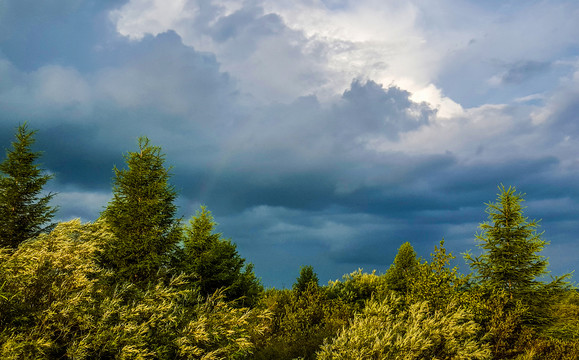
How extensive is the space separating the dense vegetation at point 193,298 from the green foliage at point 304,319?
0.46 feet

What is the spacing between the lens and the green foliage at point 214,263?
31811 mm

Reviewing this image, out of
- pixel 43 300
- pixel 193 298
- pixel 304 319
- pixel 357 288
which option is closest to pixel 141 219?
pixel 193 298

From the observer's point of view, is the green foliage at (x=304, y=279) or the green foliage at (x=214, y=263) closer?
the green foliage at (x=214, y=263)

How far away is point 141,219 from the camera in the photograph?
2617 cm

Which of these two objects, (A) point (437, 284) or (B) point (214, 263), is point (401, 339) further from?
(B) point (214, 263)

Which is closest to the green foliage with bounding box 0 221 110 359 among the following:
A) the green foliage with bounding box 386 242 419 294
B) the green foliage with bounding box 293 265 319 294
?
the green foliage with bounding box 293 265 319 294

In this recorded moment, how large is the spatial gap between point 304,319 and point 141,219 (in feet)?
55.5

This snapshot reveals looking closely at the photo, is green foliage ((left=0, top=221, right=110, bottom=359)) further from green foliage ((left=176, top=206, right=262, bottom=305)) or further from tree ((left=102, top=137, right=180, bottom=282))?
green foliage ((left=176, top=206, right=262, bottom=305))

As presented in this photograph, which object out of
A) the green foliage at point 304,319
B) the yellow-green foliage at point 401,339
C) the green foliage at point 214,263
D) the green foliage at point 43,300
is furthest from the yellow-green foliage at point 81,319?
the green foliage at point 214,263

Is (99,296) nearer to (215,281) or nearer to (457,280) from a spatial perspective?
(215,281)

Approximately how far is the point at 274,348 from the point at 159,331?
10.3 m

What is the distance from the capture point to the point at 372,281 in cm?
4838

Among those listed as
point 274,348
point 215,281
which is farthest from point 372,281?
point 274,348

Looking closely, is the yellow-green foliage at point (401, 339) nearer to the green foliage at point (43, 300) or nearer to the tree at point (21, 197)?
the green foliage at point (43, 300)
